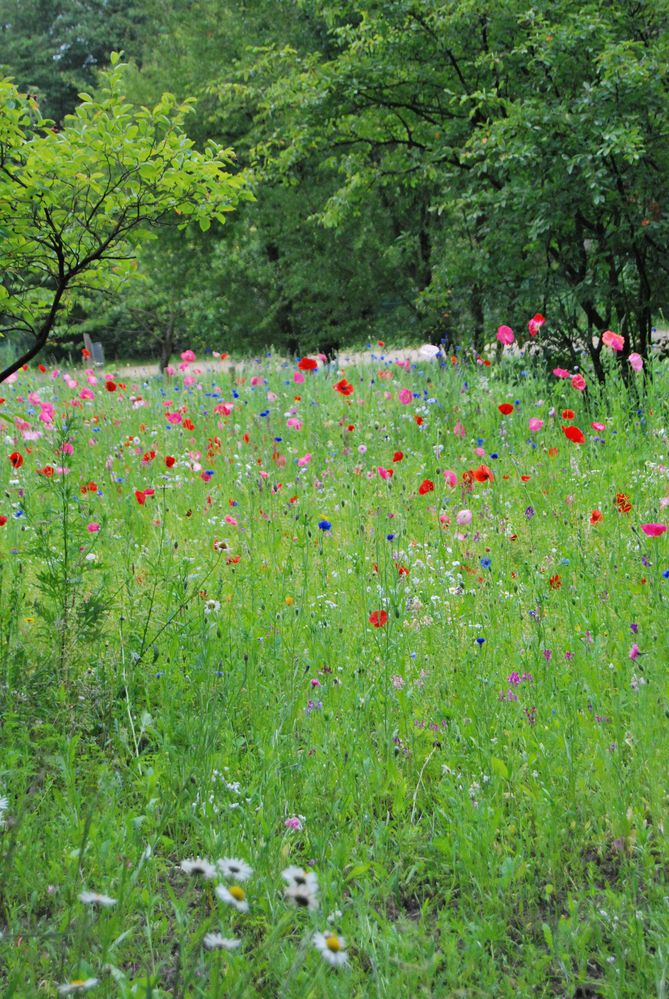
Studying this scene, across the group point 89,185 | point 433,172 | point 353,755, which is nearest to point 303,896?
point 353,755

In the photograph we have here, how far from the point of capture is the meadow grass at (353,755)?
193 cm

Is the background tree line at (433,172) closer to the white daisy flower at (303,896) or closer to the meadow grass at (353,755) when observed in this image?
the meadow grass at (353,755)

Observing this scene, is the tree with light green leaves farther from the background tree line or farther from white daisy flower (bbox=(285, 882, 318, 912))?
white daisy flower (bbox=(285, 882, 318, 912))

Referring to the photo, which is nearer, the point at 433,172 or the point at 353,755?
the point at 353,755

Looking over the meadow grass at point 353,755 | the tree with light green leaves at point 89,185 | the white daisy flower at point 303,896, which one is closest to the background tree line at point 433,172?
the tree with light green leaves at point 89,185

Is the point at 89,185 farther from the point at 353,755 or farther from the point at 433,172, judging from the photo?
the point at 433,172

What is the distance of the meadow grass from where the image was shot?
1928 millimetres

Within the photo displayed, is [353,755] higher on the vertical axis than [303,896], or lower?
lower

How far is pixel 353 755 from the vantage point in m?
2.56

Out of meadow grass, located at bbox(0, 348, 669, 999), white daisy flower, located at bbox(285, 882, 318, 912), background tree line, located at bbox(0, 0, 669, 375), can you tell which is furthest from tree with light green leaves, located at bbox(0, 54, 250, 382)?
white daisy flower, located at bbox(285, 882, 318, 912)

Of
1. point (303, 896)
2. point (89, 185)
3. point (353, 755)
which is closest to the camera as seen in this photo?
point (303, 896)

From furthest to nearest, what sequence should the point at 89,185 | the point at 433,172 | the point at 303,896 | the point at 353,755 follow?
the point at 433,172, the point at 89,185, the point at 353,755, the point at 303,896

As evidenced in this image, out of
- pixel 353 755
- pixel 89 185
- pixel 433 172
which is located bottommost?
pixel 353 755

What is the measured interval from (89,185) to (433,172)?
21.6ft
